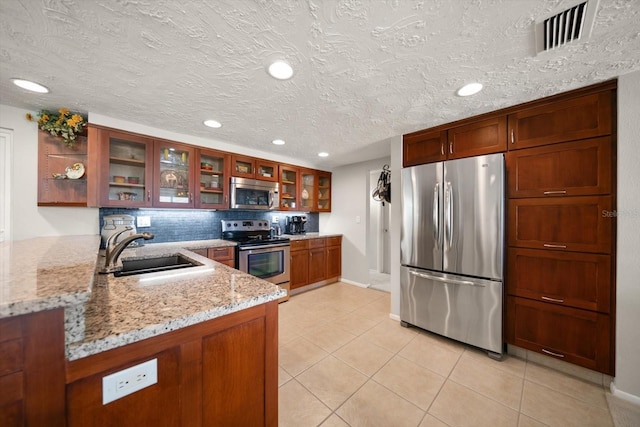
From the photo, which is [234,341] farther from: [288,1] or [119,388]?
[288,1]

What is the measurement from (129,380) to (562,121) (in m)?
3.06

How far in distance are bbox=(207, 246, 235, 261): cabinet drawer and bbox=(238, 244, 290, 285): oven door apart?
106 mm

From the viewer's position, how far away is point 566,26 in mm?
1146

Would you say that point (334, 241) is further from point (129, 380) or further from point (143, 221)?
point (129, 380)

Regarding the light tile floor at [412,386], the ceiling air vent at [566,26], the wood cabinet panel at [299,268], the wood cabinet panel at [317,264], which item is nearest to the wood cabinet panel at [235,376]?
the light tile floor at [412,386]

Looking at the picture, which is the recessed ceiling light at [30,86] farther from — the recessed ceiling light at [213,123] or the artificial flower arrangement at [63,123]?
the recessed ceiling light at [213,123]

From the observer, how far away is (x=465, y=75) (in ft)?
5.09

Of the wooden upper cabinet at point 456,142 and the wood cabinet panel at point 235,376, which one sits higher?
the wooden upper cabinet at point 456,142

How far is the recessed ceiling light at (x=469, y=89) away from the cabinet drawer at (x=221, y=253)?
286cm

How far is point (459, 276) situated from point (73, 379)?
100 inches

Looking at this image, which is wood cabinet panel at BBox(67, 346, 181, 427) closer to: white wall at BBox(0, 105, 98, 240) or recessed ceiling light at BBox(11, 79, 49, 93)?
recessed ceiling light at BBox(11, 79, 49, 93)

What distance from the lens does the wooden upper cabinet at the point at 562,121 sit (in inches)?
66.1

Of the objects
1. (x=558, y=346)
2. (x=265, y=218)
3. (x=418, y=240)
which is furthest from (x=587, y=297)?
(x=265, y=218)

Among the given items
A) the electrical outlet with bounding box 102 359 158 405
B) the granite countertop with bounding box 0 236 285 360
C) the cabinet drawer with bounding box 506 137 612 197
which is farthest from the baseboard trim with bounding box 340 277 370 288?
the electrical outlet with bounding box 102 359 158 405
